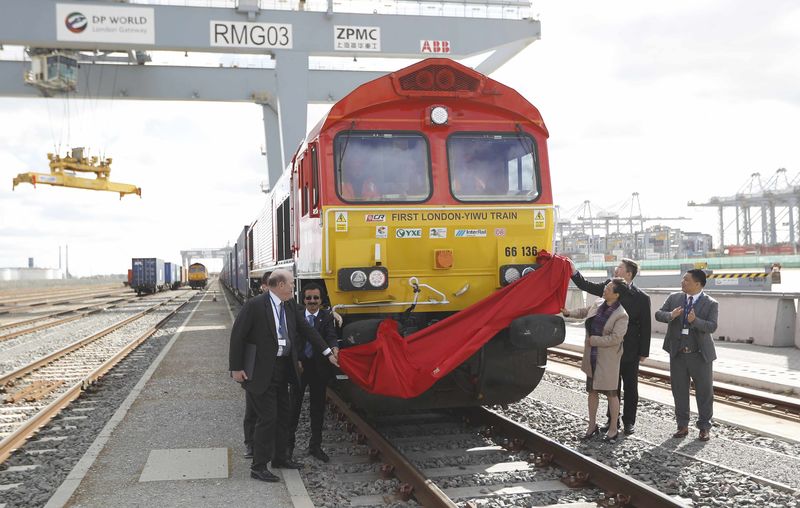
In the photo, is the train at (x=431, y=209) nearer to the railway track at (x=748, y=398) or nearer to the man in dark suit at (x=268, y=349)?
the man in dark suit at (x=268, y=349)

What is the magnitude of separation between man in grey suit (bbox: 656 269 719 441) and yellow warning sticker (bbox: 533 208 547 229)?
1.47m

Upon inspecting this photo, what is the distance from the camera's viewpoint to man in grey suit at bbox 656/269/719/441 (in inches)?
295

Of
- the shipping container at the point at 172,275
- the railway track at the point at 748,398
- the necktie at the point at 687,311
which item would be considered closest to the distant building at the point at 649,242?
the shipping container at the point at 172,275

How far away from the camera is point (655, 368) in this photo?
12312 mm

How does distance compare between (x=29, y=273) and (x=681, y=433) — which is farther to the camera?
(x=29, y=273)

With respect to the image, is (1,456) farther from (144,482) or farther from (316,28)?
(316,28)

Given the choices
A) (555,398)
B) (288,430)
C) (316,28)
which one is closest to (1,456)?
(288,430)

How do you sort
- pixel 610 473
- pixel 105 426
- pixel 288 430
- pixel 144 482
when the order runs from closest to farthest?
pixel 610 473 < pixel 144 482 < pixel 288 430 < pixel 105 426

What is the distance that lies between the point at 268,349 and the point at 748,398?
649 centimetres

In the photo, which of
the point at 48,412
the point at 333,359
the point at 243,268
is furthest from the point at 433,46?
the point at 333,359

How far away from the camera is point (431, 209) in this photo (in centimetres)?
752

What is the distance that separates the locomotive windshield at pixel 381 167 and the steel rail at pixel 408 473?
235 cm

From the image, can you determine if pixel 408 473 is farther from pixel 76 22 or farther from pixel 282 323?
pixel 76 22

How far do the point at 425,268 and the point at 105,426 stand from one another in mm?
4187
